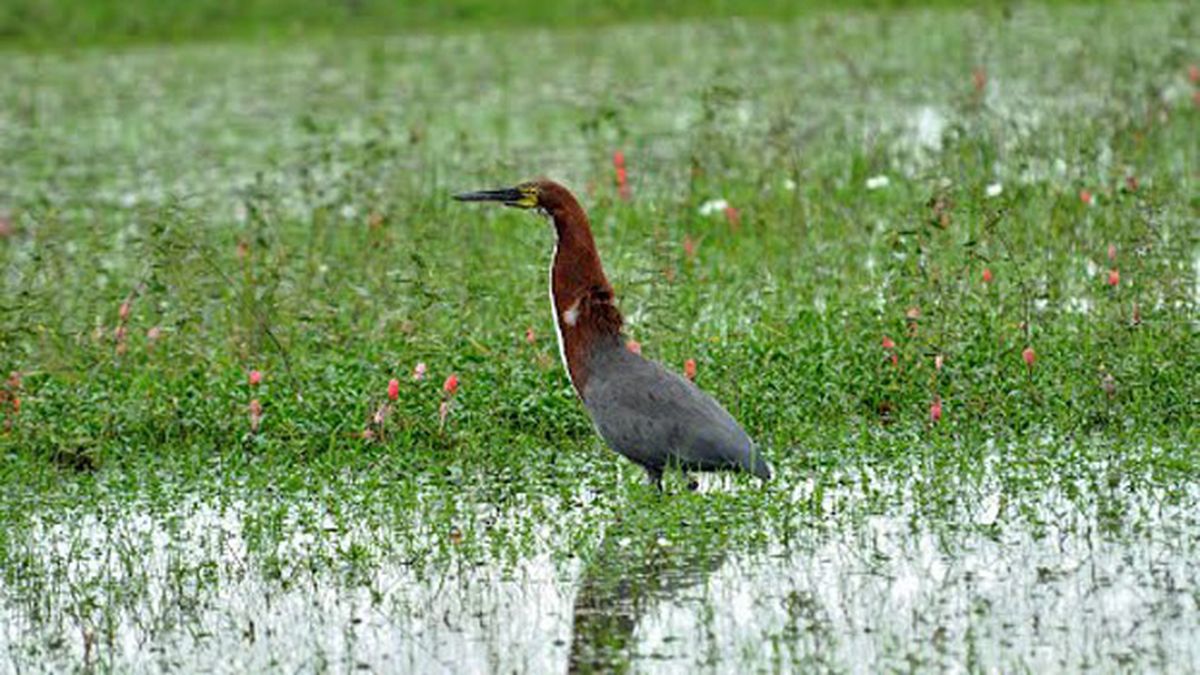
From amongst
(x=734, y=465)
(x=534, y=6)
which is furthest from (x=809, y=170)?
(x=534, y=6)

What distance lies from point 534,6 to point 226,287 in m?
16.2

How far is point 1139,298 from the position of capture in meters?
8.99

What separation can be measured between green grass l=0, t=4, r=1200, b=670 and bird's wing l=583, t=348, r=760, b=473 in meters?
0.16

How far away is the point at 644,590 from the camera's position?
6434 millimetres

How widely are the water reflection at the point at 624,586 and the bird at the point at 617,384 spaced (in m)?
0.40

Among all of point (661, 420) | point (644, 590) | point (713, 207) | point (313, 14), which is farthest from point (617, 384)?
point (313, 14)

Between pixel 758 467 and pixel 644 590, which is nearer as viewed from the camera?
pixel 644 590

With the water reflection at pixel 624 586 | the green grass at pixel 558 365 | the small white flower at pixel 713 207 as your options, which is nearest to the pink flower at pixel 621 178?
the green grass at pixel 558 365

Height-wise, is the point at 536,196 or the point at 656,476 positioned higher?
the point at 536,196

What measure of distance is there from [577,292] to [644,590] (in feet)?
5.35

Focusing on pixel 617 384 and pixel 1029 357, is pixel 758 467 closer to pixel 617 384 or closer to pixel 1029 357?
pixel 617 384

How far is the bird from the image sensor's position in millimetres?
7273

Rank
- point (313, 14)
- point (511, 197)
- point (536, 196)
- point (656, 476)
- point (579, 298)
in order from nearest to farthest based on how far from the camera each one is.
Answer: point (656, 476), point (579, 298), point (536, 196), point (511, 197), point (313, 14)

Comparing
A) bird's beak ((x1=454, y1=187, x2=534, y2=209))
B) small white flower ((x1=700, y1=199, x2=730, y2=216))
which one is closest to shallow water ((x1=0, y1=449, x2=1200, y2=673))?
bird's beak ((x1=454, y1=187, x2=534, y2=209))
